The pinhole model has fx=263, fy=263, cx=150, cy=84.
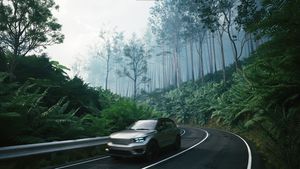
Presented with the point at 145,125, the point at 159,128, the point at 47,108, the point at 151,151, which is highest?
the point at 47,108

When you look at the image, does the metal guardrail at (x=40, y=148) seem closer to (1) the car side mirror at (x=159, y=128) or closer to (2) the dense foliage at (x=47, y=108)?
(2) the dense foliage at (x=47, y=108)

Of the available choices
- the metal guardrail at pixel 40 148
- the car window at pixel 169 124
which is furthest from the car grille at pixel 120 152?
the car window at pixel 169 124

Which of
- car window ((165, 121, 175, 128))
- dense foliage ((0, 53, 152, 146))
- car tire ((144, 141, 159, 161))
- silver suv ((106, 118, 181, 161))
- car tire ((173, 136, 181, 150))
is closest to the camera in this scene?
dense foliage ((0, 53, 152, 146))

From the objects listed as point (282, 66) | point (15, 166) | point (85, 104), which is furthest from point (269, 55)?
point (85, 104)

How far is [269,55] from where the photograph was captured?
432 inches

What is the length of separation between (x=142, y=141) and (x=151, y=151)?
0.72 metres

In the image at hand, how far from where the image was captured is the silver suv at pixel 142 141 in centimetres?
1048

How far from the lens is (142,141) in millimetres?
10656

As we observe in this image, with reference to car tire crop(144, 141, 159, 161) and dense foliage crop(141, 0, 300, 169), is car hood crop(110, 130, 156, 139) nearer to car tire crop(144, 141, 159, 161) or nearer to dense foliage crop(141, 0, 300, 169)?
car tire crop(144, 141, 159, 161)

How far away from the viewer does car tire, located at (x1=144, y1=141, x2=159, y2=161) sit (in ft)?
35.1

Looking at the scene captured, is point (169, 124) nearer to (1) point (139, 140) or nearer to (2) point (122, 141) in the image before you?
(1) point (139, 140)

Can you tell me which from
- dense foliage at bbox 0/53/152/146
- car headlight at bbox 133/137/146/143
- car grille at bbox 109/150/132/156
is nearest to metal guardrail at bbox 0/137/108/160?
dense foliage at bbox 0/53/152/146

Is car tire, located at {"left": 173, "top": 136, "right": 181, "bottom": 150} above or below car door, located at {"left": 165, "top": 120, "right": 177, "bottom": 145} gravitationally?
below

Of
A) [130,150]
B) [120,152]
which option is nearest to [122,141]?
[120,152]
